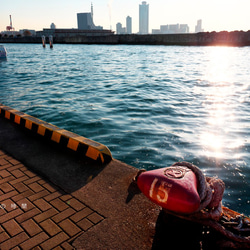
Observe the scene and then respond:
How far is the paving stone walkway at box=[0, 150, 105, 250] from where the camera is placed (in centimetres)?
308

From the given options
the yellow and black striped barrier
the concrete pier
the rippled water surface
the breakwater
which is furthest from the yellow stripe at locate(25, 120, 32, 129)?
the breakwater

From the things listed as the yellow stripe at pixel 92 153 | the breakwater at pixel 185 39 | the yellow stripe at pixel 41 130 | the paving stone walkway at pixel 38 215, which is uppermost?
the breakwater at pixel 185 39

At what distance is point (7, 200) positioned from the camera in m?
3.82

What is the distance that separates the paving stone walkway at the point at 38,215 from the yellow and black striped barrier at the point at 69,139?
3.64 feet

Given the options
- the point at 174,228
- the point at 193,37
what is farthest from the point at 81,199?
the point at 193,37

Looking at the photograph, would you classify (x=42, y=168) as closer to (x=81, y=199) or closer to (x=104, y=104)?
(x=81, y=199)

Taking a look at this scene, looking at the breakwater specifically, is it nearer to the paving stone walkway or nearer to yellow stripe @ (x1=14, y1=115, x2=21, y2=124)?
yellow stripe @ (x1=14, y1=115, x2=21, y2=124)

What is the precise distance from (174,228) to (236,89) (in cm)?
1565

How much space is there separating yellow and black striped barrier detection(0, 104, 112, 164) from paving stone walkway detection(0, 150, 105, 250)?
1.11m

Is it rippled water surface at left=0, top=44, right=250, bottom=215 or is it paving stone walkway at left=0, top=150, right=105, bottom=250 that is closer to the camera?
paving stone walkway at left=0, top=150, right=105, bottom=250

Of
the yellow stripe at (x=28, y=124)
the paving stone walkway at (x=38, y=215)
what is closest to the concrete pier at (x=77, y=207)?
the paving stone walkway at (x=38, y=215)

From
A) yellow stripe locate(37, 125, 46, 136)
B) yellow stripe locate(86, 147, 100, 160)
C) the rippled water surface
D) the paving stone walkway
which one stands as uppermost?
yellow stripe locate(37, 125, 46, 136)

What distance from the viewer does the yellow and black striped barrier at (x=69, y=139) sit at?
5.01 metres

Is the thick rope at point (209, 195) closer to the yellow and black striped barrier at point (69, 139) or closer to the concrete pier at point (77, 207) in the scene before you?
the concrete pier at point (77, 207)
